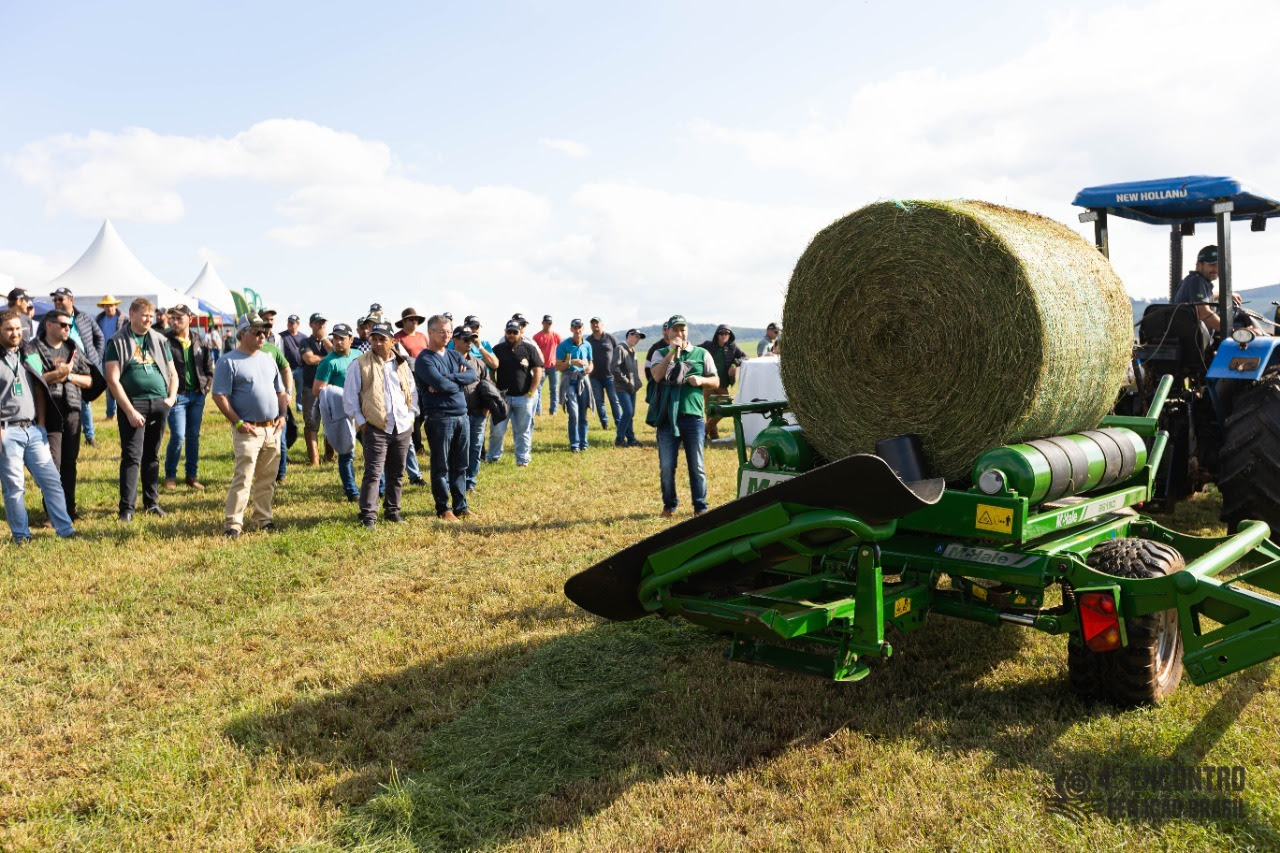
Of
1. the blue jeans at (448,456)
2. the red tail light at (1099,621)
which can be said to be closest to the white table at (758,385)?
the blue jeans at (448,456)

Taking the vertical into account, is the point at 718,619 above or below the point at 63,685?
A: above

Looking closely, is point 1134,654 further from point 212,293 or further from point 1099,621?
point 212,293

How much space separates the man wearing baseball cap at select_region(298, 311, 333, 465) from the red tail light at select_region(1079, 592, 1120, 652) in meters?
10.5

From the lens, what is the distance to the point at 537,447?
14.8 m

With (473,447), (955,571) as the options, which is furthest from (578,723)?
(473,447)

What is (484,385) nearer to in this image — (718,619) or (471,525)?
(471,525)

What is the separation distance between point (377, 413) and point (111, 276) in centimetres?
2004

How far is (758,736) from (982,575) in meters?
1.28

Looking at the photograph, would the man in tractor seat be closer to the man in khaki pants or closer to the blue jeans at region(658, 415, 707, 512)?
the blue jeans at region(658, 415, 707, 512)

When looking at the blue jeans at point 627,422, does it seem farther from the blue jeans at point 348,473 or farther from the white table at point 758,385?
the blue jeans at point 348,473

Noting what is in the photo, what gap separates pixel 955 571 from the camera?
4.21 metres

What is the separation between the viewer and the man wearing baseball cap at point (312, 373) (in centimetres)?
1230

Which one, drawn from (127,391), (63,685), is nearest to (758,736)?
(63,685)

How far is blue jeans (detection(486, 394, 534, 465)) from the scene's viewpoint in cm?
1218
